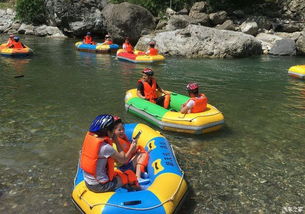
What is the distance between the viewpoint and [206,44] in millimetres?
18969

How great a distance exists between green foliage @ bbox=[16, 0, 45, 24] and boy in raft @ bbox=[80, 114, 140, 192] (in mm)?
33223

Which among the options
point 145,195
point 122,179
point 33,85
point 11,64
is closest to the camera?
point 145,195

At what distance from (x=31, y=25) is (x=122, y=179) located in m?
33.4

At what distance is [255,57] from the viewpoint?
64.2 feet

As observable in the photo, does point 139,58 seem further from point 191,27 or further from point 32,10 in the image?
point 32,10

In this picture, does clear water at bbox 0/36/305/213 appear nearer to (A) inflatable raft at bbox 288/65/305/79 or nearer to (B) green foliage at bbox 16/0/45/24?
(A) inflatable raft at bbox 288/65/305/79

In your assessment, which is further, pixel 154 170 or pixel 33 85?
pixel 33 85

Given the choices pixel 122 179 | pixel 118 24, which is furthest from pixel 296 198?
pixel 118 24

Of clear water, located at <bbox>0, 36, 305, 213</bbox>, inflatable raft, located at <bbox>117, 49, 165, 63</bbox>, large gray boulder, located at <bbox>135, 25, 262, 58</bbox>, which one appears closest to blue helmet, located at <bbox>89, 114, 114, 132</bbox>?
clear water, located at <bbox>0, 36, 305, 213</bbox>

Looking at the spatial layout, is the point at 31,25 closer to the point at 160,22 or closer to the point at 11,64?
the point at 160,22

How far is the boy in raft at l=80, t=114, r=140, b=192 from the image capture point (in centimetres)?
436

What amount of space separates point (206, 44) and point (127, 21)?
23.5ft

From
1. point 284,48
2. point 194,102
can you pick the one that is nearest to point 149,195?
point 194,102

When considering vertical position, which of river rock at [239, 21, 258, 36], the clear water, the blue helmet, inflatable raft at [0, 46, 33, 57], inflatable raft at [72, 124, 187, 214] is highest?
river rock at [239, 21, 258, 36]
